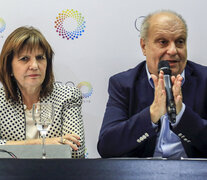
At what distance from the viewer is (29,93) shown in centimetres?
250

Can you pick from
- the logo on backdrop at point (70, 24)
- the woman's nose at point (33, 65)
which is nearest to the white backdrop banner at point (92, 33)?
the logo on backdrop at point (70, 24)

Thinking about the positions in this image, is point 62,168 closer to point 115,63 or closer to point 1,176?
point 1,176

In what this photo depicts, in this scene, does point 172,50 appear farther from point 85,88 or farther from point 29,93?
point 29,93

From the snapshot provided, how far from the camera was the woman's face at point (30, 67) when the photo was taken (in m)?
2.41

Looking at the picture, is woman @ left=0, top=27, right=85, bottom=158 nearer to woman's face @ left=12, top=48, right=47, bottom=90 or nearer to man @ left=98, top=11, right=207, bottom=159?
woman's face @ left=12, top=48, right=47, bottom=90

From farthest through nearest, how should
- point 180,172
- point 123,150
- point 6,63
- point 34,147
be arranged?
point 6,63 < point 123,150 < point 34,147 < point 180,172

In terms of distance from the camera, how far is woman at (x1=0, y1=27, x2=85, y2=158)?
7.86ft

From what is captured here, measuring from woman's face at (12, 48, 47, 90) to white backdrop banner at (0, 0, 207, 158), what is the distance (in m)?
0.37

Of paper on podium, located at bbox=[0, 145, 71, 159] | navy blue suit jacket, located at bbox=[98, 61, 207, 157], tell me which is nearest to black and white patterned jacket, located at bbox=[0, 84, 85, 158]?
navy blue suit jacket, located at bbox=[98, 61, 207, 157]

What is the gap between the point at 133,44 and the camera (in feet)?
9.14

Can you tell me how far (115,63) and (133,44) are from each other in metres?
0.20

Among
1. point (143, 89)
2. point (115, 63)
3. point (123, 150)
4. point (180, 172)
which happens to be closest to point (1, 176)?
point (180, 172)

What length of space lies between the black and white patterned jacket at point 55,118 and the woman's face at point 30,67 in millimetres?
136

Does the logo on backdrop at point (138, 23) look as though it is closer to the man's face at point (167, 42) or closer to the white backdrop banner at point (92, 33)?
the white backdrop banner at point (92, 33)
